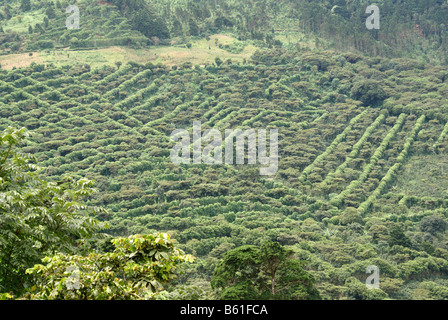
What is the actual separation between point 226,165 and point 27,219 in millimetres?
43031

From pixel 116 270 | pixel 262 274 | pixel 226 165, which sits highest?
pixel 116 270

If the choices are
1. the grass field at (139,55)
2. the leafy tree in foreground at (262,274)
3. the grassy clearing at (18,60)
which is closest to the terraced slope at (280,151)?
the grass field at (139,55)

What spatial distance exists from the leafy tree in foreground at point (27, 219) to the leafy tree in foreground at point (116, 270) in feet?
2.12

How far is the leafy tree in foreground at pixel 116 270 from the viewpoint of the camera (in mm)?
6688

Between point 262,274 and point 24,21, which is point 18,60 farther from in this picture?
point 262,274

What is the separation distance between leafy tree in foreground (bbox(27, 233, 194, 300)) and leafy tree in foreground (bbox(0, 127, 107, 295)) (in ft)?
2.12

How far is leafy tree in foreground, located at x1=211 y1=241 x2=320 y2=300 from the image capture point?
19.5 meters

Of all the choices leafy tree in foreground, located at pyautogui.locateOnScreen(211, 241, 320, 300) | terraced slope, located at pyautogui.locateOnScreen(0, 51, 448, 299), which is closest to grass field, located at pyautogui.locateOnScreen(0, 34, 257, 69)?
terraced slope, located at pyautogui.locateOnScreen(0, 51, 448, 299)

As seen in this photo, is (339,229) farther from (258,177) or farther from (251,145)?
(251,145)

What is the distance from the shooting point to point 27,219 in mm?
8781

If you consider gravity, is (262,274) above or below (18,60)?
below

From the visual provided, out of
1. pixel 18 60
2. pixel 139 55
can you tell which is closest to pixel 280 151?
pixel 139 55
